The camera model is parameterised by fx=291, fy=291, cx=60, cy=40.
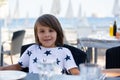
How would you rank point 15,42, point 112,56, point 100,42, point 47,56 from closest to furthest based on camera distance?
1. point 47,56
2. point 112,56
3. point 100,42
4. point 15,42

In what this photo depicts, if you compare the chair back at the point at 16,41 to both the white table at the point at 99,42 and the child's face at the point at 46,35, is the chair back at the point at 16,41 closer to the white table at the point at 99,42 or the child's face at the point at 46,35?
the white table at the point at 99,42

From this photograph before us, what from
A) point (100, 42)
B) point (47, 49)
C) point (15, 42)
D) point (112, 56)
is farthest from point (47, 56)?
point (15, 42)

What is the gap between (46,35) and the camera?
5.53ft

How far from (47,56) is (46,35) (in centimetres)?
12

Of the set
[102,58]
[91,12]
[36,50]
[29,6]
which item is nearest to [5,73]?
[36,50]

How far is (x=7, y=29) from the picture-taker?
17.6 ft

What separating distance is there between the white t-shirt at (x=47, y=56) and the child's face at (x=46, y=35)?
4 cm

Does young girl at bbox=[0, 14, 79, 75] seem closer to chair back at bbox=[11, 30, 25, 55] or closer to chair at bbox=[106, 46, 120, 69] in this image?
chair at bbox=[106, 46, 120, 69]

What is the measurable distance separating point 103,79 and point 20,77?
38cm

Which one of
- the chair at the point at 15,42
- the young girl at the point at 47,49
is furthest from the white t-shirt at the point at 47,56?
the chair at the point at 15,42

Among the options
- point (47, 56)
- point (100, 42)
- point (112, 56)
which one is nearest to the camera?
point (47, 56)

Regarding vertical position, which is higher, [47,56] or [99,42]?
[47,56]

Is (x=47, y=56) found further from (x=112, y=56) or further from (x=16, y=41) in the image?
(x=16, y=41)

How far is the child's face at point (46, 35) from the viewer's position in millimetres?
1687
